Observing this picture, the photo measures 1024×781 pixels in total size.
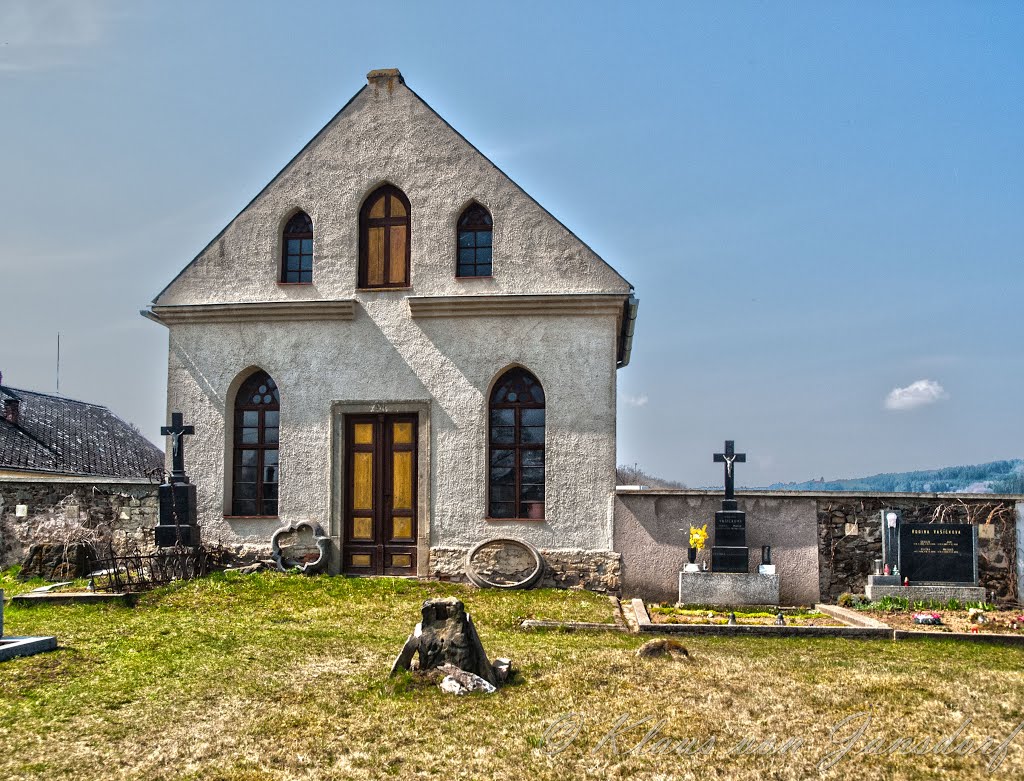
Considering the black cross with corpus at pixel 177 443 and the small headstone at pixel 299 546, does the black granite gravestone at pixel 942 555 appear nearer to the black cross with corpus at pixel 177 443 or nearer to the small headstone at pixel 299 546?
the small headstone at pixel 299 546

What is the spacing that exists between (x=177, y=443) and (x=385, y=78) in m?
7.71

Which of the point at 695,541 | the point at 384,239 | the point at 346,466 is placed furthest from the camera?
the point at 384,239

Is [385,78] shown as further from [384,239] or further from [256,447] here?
[256,447]

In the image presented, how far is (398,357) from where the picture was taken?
1619 centimetres

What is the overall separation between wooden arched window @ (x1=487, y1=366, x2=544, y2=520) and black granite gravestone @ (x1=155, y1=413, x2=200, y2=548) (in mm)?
5295

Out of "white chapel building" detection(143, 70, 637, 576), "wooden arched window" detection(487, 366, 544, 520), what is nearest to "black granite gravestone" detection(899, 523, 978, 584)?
"white chapel building" detection(143, 70, 637, 576)

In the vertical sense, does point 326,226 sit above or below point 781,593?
above

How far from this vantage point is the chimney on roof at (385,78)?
672 inches

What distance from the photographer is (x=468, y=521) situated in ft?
51.5

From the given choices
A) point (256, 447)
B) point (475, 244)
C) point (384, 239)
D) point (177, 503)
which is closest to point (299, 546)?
point (256, 447)

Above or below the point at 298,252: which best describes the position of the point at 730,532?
below

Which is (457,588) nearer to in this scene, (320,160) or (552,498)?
(552,498)

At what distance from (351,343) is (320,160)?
3560mm

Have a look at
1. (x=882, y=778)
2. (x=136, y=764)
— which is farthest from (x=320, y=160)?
(x=882, y=778)
